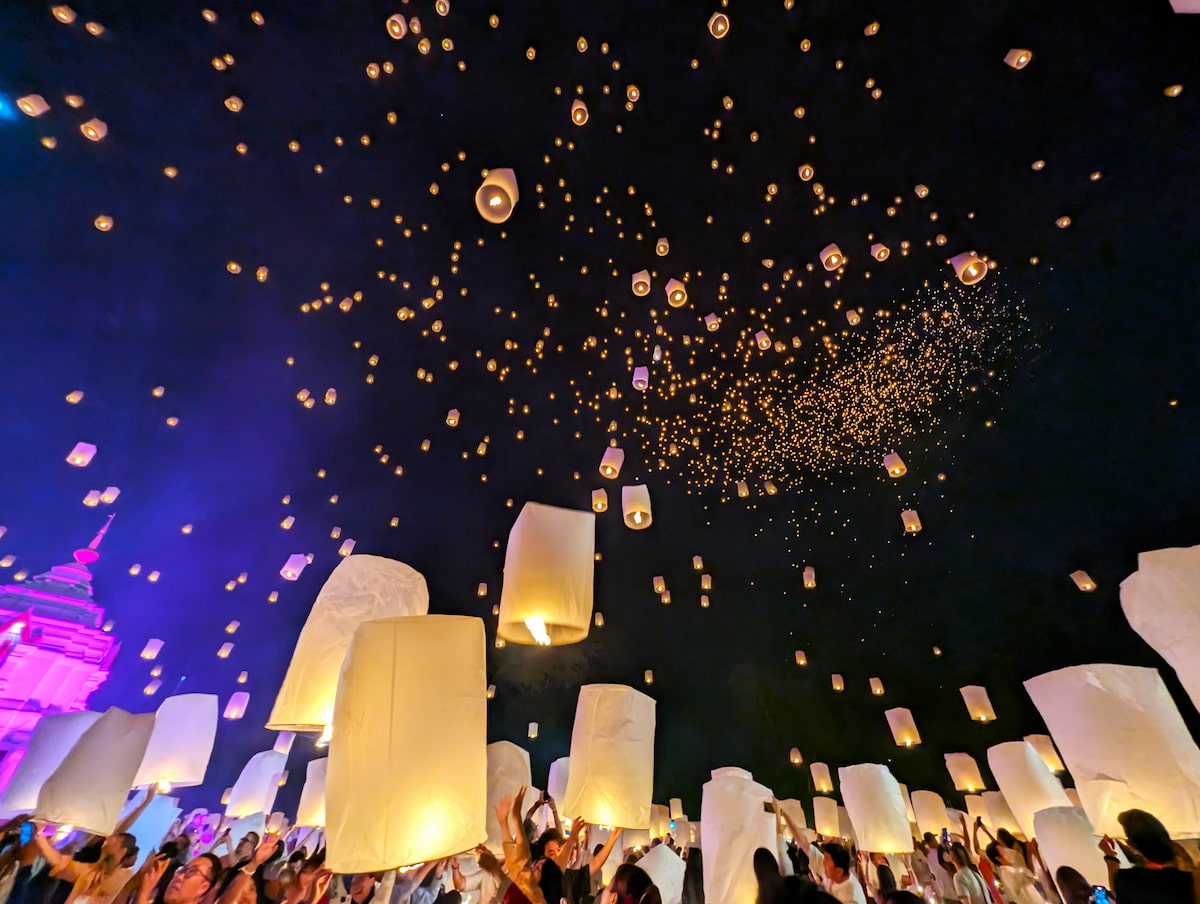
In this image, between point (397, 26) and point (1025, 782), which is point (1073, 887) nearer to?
point (1025, 782)

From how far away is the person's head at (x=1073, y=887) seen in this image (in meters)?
4.46

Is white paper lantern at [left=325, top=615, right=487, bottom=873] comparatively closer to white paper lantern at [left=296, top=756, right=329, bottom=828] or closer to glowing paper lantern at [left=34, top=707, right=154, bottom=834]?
white paper lantern at [left=296, top=756, right=329, bottom=828]

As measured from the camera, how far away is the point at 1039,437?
23.4 feet

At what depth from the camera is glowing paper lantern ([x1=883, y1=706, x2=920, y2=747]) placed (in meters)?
8.42

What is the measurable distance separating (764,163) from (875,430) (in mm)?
4228

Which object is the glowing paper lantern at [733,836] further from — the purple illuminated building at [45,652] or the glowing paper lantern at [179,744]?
the purple illuminated building at [45,652]

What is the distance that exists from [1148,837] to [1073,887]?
2.81 m

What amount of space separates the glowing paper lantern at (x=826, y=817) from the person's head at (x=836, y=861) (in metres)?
8.26

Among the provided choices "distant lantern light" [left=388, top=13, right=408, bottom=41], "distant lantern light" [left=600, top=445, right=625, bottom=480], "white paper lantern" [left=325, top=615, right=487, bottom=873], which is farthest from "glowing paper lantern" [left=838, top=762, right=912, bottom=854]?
"distant lantern light" [left=388, top=13, right=408, bottom=41]

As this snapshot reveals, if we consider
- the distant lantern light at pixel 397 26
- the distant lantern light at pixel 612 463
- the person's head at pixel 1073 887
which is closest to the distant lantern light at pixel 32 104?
the distant lantern light at pixel 397 26

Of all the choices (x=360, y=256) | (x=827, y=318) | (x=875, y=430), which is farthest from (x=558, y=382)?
(x=875, y=430)

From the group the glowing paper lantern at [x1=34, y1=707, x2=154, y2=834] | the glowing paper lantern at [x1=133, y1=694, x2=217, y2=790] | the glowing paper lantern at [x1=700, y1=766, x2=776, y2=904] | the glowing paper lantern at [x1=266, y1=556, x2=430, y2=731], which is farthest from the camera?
the glowing paper lantern at [x1=133, y1=694, x2=217, y2=790]

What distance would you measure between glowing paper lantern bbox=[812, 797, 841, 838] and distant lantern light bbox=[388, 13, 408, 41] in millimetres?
14689

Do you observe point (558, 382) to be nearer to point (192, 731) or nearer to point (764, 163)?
point (764, 163)
